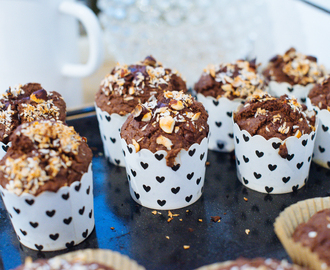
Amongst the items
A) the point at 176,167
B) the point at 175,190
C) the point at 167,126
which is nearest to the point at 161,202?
the point at 175,190

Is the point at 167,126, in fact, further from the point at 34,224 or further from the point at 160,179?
the point at 34,224

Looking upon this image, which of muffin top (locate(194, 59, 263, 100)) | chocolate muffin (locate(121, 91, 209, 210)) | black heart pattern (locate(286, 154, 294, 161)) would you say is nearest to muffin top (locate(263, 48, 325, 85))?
muffin top (locate(194, 59, 263, 100))

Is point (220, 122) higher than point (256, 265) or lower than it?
lower

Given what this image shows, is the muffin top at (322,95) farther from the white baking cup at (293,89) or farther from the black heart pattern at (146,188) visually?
the black heart pattern at (146,188)

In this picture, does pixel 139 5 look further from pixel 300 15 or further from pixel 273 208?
pixel 273 208

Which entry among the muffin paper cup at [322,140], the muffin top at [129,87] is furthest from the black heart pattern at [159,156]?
the muffin paper cup at [322,140]

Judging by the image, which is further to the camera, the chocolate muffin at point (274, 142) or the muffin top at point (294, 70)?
the muffin top at point (294, 70)

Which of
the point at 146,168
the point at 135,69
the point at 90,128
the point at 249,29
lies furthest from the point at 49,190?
the point at 249,29
